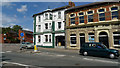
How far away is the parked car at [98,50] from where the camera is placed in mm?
9812

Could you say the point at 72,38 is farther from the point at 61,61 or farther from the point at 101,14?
the point at 61,61

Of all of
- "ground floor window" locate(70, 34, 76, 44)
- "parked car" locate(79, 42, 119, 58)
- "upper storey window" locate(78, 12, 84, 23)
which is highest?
"upper storey window" locate(78, 12, 84, 23)

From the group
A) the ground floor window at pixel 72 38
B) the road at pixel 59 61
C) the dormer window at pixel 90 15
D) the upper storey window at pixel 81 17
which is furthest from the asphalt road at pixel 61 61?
the upper storey window at pixel 81 17

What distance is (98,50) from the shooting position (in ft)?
34.4

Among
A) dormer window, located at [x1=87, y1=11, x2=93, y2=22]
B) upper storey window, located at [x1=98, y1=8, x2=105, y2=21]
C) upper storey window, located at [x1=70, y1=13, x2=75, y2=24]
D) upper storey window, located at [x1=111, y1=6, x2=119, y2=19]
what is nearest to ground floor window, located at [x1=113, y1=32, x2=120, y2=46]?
upper storey window, located at [x1=111, y1=6, x2=119, y2=19]

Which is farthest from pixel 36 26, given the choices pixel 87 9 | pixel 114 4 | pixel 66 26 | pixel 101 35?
pixel 114 4

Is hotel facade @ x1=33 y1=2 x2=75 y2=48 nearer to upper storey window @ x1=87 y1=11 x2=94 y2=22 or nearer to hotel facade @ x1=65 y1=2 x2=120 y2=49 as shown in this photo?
hotel facade @ x1=65 y1=2 x2=120 y2=49

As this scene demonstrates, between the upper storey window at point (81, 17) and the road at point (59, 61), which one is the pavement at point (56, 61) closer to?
the road at point (59, 61)

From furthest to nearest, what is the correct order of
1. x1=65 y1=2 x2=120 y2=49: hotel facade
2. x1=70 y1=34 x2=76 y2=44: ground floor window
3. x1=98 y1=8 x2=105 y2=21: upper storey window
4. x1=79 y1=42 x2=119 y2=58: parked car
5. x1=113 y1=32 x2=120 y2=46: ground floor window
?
x1=70 y1=34 x2=76 y2=44: ground floor window < x1=98 y1=8 x2=105 y2=21: upper storey window < x1=65 y1=2 x2=120 y2=49: hotel facade < x1=113 y1=32 x2=120 y2=46: ground floor window < x1=79 y1=42 x2=119 y2=58: parked car

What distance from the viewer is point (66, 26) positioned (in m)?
21.6

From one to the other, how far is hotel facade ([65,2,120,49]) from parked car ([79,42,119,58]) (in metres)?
6.95

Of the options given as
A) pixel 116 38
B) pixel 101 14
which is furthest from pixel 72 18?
pixel 116 38

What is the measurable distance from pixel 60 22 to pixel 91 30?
Answer: 877cm

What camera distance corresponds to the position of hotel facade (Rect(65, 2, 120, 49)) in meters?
16.0
